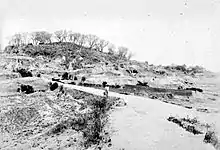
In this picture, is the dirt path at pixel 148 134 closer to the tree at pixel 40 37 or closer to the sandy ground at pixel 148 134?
the sandy ground at pixel 148 134

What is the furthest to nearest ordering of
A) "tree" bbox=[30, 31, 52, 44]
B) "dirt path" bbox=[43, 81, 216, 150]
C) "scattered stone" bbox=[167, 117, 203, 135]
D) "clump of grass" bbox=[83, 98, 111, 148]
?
"tree" bbox=[30, 31, 52, 44] < "scattered stone" bbox=[167, 117, 203, 135] < "clump of grass" bbox=[83, 98, 111, 148] < "dirt path" bbox=[43, 81, 216, 150]

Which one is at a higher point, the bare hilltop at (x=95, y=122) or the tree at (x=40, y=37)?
the tree at (x=40, y=37)

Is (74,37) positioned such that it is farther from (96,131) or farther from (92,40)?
(96,131)

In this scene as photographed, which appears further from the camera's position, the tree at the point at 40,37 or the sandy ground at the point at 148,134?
the tree at the point at 40,37

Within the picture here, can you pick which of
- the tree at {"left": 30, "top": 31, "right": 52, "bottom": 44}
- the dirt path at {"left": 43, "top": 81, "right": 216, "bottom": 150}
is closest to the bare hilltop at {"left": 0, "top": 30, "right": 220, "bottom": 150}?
the dirt path at {"left": 43, "top": 81, "right": 216, "bottom": 150}

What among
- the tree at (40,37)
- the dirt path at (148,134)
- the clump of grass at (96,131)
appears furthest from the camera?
the tree at (40,37)

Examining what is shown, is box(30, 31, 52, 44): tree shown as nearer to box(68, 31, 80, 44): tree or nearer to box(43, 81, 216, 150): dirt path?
box(68, 31, 80, 44): tree

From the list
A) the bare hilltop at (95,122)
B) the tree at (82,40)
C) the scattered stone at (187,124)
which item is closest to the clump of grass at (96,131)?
the bare hilltop at (95,122)

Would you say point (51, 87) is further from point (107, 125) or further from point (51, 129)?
point (107, 125)

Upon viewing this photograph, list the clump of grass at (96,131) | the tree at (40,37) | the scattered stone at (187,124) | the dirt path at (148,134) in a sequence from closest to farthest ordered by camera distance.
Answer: the dirt path at (148,134), the clump of grass at (96,131), the scattered stone at (187,124), the tree at (40,37)

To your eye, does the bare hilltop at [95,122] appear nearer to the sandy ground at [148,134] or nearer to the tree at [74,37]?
the sandy ground at [148,134]

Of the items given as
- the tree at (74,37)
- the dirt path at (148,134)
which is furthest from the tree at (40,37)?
the dirt path at (148,134)

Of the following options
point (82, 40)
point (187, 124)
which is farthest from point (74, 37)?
point (187, 124)

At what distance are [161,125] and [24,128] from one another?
962 centimetres
